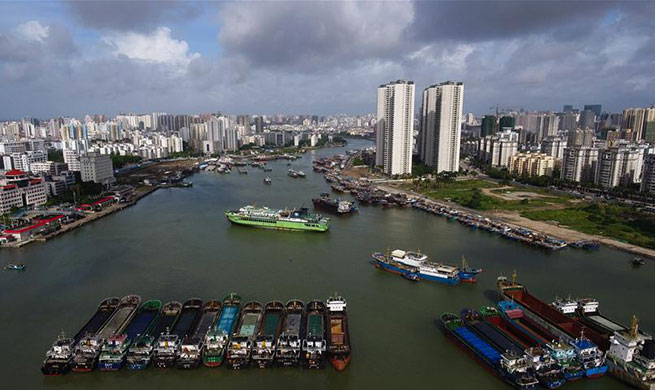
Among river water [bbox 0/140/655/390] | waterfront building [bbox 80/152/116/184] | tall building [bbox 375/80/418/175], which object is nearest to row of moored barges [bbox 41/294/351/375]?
river water [bbox 0/140/655/390]

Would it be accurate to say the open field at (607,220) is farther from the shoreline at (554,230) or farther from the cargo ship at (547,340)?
the cargo ship at (547,340)

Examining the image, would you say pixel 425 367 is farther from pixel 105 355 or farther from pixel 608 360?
pixel 105 355

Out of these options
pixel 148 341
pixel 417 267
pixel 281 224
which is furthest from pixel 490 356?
pixel 281 224

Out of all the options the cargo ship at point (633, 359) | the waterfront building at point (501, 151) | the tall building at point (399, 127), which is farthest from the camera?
the waterfront building at point (501, 151)

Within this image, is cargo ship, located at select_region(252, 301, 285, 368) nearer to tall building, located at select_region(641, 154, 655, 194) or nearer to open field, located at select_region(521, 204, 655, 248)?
open field, located at select_region(521, 204, 655, 248)

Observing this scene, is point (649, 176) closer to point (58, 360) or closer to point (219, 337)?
point (219, 337)

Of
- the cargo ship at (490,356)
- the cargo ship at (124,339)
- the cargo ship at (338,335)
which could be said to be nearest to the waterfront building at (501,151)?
the cargo ship at (490,356)
